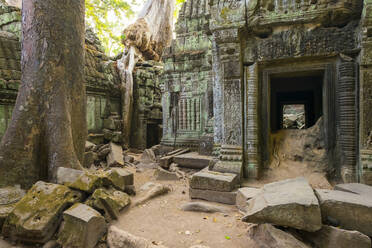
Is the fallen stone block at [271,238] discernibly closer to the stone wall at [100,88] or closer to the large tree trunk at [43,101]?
the large tree trunk at [43,101]

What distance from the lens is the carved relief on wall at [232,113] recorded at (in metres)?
3.97

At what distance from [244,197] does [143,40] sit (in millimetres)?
11918

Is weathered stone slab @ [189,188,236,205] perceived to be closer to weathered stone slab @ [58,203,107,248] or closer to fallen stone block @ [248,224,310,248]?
fallen stone block @ [248,224,310,248]

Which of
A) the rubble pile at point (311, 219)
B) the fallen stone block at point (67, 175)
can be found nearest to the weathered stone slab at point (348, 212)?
the rubble pile at point (311, 219)

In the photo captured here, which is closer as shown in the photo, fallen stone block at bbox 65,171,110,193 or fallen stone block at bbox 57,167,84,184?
fallen stone block at bbox 65,171,110,193

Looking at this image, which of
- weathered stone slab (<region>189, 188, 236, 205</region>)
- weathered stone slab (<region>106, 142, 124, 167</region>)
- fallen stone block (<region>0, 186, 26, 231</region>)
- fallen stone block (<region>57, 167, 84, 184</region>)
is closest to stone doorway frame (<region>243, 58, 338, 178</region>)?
weathered stone slab (<region>189, 188, 236, 205</region>)

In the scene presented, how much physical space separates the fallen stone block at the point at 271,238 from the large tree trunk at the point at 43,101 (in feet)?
8.82

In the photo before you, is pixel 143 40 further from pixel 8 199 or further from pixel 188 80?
pixel 8 199

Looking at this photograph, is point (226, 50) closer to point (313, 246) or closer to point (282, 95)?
point (313, 246)

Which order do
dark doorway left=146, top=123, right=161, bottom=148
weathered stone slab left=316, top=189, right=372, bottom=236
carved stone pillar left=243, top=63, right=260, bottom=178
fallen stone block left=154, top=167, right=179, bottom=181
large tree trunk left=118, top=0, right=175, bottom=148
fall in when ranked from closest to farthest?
weathered stone slab left=316, top=189, right=372, bottom=236 < carved stone pillar left=243, top=63, right=260, bottom=178 < fallen stone block left=154, top=167, right=179, bottom=181 < large tree trunk left=118, top=0, right=175, bottom=148 < dark doorway left=146, top=123, right=161, bottom=148

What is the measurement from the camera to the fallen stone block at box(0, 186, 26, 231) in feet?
7.98

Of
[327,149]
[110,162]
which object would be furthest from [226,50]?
[110,162]

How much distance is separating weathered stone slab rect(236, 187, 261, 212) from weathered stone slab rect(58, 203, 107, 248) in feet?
5.96

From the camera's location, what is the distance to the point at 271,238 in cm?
200
